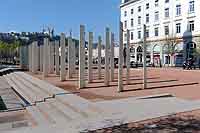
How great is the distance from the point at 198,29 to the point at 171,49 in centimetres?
662

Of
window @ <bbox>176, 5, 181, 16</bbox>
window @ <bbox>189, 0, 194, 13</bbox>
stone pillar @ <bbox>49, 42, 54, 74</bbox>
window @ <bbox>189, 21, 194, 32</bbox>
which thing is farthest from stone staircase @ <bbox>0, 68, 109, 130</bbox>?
window @ <bbox>176, 5, 181, 16</bbox>

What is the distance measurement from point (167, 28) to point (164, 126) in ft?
180

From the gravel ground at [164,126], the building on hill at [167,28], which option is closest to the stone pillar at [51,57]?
the gravel ground at [164,126]

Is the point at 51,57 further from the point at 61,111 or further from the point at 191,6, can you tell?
the point at 191,6

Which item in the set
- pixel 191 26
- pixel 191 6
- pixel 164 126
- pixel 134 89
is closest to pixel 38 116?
pixel 164 126

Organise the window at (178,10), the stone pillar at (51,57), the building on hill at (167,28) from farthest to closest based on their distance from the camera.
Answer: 1. the window at (178,10)
2. the building on hill at (167,28)
3. the stone pillar at (51,57)

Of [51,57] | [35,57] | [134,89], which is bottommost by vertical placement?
[134,89]

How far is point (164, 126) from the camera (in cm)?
730

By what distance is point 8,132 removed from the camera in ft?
27.3

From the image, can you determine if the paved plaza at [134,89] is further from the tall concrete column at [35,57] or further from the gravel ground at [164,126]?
the tall concrete column at [35,57]

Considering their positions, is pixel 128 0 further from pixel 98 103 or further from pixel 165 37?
pixel 98 103

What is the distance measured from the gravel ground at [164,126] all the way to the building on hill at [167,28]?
134 feet

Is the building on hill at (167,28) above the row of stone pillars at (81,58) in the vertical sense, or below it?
above

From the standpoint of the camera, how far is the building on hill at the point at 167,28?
2133 inches
